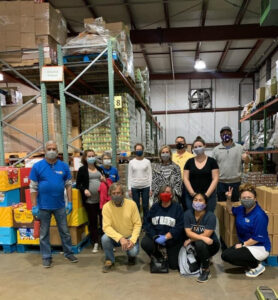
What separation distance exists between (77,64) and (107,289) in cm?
422

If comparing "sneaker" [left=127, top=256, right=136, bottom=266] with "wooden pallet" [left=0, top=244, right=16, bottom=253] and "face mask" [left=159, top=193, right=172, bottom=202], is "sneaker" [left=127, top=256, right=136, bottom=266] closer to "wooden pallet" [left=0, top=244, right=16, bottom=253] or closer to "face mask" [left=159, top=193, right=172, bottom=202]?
"face mask" [left=159, top=193, right=172, bottom=202]

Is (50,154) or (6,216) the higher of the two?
(50,154)

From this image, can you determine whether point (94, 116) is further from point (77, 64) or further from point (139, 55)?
point (139, 55)

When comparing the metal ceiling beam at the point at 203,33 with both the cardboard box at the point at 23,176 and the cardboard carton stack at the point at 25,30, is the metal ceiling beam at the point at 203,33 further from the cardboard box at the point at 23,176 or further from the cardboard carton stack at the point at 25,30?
the cardboard box at the point at 23,176

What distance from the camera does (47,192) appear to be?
3844 millimetres

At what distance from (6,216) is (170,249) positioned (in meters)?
2.89

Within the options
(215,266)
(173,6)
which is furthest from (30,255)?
(173,6)

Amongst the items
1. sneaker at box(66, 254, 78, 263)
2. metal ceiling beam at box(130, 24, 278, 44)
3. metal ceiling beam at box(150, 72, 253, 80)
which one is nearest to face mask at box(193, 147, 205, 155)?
sneaker at box(66, 254, 78, 263)

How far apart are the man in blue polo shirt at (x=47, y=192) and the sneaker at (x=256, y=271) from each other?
2.74m

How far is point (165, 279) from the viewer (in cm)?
346

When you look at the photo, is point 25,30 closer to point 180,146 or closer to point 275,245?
point 180,146

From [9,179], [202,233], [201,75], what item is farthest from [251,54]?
[9,179]

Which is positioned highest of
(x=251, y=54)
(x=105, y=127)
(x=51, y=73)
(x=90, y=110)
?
(x=251, y=54)

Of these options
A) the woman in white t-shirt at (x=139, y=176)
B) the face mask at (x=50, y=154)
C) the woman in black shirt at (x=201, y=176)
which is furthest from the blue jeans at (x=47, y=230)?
the woman in black shirt at (x=201, y=176)
